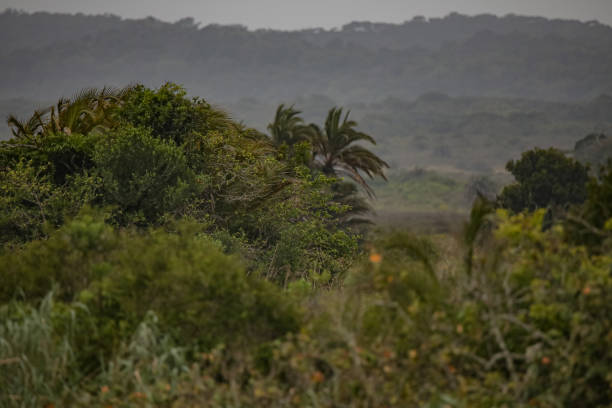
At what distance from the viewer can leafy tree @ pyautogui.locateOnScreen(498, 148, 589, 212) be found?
27906mm

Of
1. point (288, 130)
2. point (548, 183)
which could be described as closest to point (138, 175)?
point (288, 130)

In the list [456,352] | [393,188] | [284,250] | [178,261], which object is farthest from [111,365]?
[393,188]

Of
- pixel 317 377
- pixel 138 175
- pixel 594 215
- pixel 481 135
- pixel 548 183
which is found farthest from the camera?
pixel 481 135

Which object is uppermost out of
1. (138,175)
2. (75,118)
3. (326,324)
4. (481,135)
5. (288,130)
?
(481,135)

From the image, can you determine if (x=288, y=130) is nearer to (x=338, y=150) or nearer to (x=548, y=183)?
(x=338, y=150)

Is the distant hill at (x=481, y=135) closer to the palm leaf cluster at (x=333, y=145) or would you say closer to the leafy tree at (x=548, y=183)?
the leafy tree at (x=548, y=183)

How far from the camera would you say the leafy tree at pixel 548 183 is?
27906mm

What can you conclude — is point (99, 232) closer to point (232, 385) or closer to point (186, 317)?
point (186, 317)

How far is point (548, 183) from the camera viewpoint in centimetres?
2845

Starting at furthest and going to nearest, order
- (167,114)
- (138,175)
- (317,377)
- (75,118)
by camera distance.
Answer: (75,118) < (167,114) < (138,175) < (317,377)

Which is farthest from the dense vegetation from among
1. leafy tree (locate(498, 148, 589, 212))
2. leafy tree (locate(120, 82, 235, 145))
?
leafy tree (locate(498, 148, 589, 212))

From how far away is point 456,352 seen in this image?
3.43 meters

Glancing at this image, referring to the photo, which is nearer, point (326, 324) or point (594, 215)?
point (326, 324)

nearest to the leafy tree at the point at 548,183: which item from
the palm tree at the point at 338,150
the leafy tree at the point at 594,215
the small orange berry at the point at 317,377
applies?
the palm tree at the point at 338,150
